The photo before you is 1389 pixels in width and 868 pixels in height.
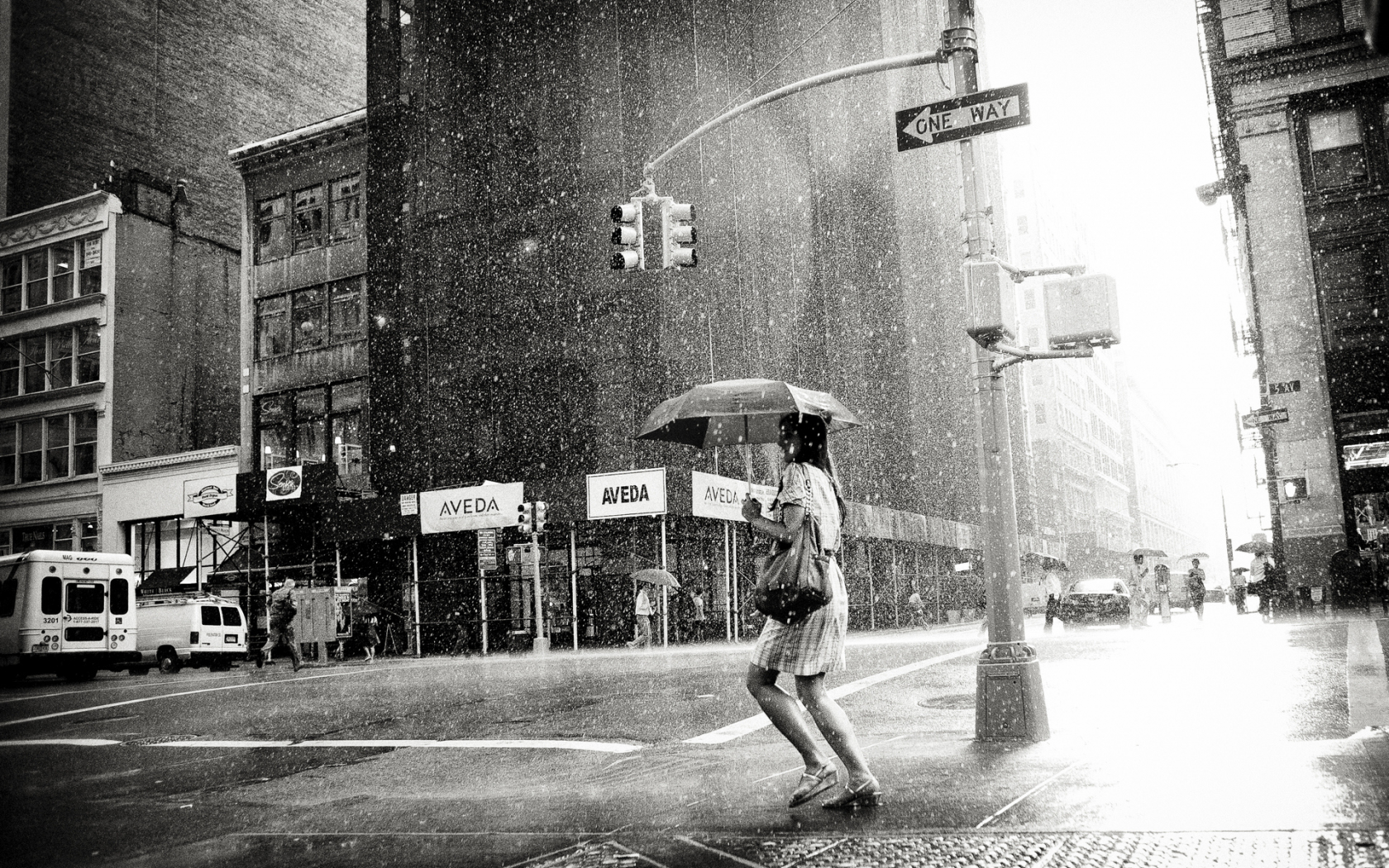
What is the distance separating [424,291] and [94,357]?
1480 cm

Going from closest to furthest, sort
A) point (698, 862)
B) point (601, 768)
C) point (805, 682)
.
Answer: point (698, 862), point (805, 682), point (601, 768)

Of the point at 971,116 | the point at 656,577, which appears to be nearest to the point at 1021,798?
the point at 971,116

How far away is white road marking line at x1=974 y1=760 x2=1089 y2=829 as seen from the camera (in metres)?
4.67

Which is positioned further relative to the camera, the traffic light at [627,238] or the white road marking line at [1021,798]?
the traffic light at [627,238]

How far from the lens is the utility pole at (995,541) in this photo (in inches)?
284

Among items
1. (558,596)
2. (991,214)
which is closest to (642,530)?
(558,596)

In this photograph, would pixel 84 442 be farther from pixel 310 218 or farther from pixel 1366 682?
pixel 1366 682

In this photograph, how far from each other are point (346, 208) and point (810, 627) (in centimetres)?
3723

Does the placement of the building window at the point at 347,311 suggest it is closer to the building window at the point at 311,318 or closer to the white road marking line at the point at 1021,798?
the building window at the point at 311,318

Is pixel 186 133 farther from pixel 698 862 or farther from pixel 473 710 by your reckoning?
pixel 698 862

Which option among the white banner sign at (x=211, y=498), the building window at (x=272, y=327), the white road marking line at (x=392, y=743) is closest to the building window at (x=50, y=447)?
the building window at (x=272, y=327)

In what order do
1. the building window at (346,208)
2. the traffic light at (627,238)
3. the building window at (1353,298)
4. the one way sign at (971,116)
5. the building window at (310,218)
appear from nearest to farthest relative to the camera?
the one way sign at (971,116) < the traffic light at (627,238) < the building window at (1353,298) < the building window at (346,208) < the building window at (310,218)

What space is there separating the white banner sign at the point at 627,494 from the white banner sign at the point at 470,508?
2.12m

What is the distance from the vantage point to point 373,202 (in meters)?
35.4
